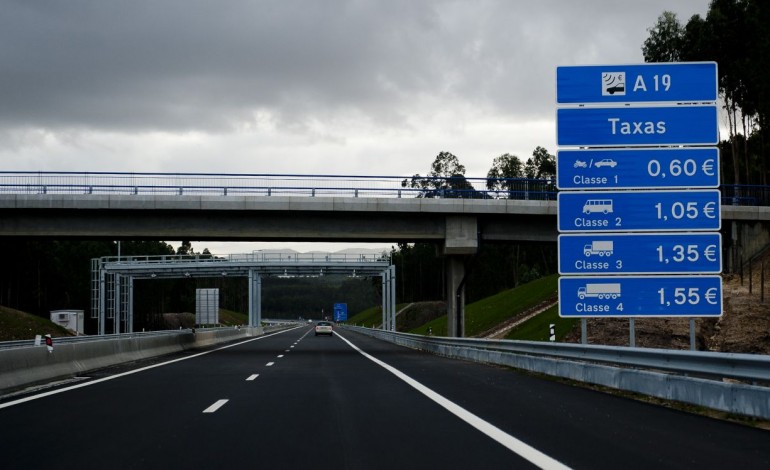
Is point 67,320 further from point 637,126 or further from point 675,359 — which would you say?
point 675,359

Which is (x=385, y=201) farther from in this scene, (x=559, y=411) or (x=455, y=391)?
(x=559, y=411)

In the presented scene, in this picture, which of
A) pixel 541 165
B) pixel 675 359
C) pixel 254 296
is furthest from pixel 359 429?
pixel 541 165

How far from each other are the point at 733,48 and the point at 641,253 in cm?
4909

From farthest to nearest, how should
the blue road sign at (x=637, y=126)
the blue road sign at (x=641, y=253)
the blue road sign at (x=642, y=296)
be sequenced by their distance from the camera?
the blue road sign at (x=637, y=126) < the blue road sign at (x=641, y=253) < the blue road sign at (x=642, y=296)

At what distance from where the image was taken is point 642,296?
2011 centimetres

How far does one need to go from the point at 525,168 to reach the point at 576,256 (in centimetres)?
10544

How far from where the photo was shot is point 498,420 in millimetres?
11109

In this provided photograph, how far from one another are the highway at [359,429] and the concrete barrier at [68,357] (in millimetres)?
1219

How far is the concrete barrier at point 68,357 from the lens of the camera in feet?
54.7

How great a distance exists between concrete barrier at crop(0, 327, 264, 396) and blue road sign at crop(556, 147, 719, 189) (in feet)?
40.2

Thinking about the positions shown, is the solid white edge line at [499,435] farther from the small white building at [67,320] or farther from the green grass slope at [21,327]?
the small white building at [67,320]

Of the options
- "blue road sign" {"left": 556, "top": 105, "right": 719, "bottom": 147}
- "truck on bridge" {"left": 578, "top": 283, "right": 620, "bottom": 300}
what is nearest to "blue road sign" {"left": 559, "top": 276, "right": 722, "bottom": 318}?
"truck on bridge" {"left": 578, "top": 283, "right": 620, "bottom": 300}

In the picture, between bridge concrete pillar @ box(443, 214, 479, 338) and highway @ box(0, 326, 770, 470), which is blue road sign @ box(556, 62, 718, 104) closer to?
highway @ box(0, 326, 770, 470)

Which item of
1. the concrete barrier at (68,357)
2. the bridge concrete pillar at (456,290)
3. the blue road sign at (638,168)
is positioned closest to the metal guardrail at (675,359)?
the blue road sign at (638,168)
